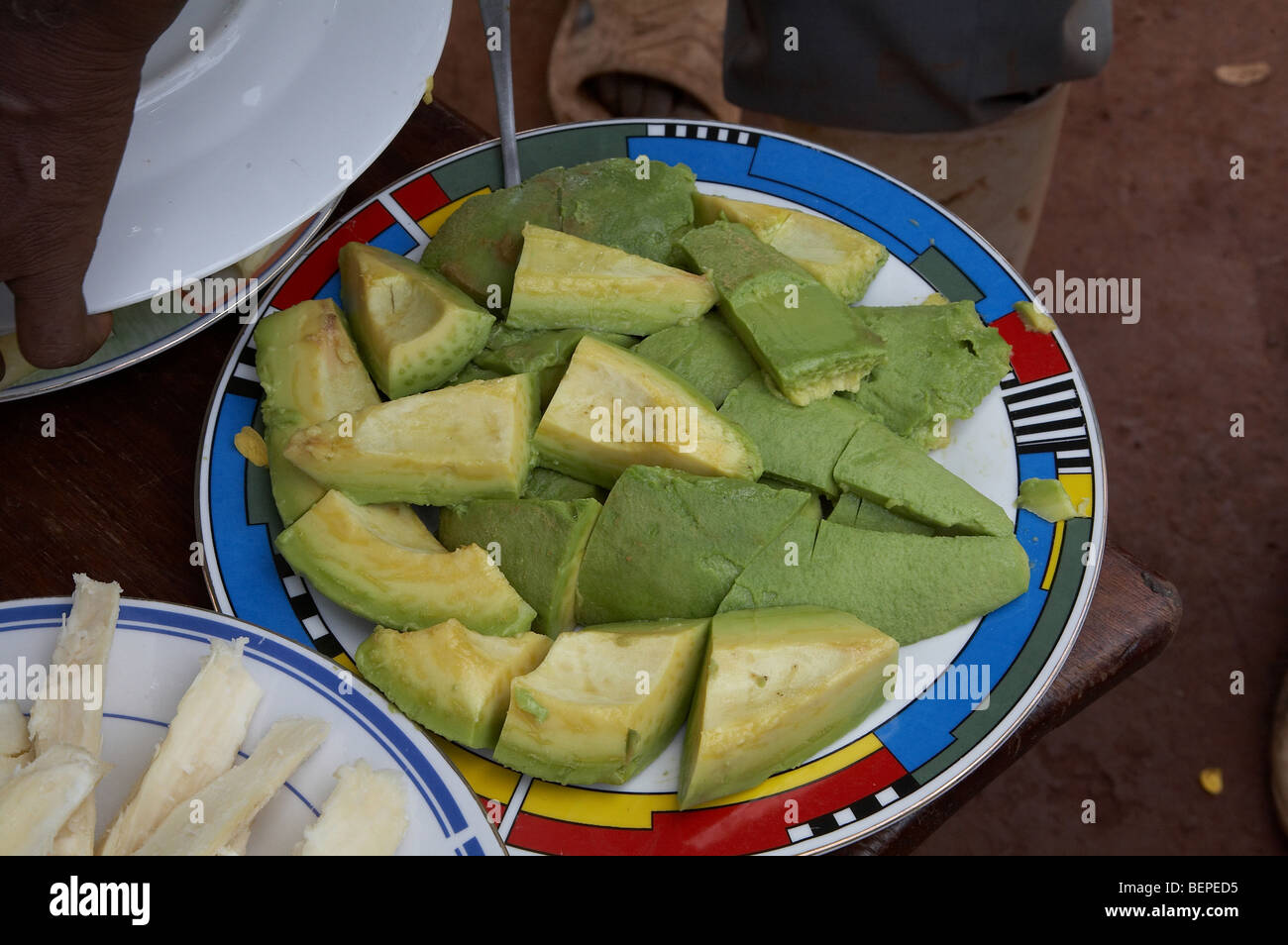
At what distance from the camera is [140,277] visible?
0.84m

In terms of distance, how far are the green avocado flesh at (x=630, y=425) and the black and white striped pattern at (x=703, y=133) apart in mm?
379

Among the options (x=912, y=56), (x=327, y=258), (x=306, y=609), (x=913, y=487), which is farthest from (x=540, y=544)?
(x=912, y=56)

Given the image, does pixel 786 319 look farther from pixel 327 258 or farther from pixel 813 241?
pixel 327 258

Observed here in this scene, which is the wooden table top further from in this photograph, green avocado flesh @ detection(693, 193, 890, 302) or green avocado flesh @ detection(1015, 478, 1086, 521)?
green avocado flesh @ detection(693, 193, 890, 302)

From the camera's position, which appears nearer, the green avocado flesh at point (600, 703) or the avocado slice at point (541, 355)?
the green avocado flesh at point (600, 703)

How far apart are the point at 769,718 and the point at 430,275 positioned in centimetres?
53

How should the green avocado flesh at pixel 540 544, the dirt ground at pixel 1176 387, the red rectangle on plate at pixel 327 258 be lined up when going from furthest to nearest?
the dirt ground at pixel 1176 387 < the red rectangle on plate at pixel 327 258 < the green avocado flesh at pixel 540 544

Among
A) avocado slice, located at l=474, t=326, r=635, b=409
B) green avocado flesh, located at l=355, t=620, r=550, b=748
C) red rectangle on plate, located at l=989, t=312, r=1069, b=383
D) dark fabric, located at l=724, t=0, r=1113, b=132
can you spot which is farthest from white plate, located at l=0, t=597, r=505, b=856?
dark fabric, located at l=724, t=0, r=1113, b=132

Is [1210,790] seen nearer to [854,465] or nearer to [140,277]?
[854,465]

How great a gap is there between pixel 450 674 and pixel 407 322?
0.35 meters

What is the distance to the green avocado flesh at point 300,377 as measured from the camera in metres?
0.97

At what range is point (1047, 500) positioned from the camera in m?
0.98

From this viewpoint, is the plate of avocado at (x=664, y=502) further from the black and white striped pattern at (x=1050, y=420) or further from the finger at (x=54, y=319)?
the finger at (x=54, y=319)

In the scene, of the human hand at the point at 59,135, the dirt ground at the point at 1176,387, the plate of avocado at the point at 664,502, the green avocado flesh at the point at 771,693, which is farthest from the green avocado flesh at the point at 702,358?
the dirt ground at the point at 1176,387
